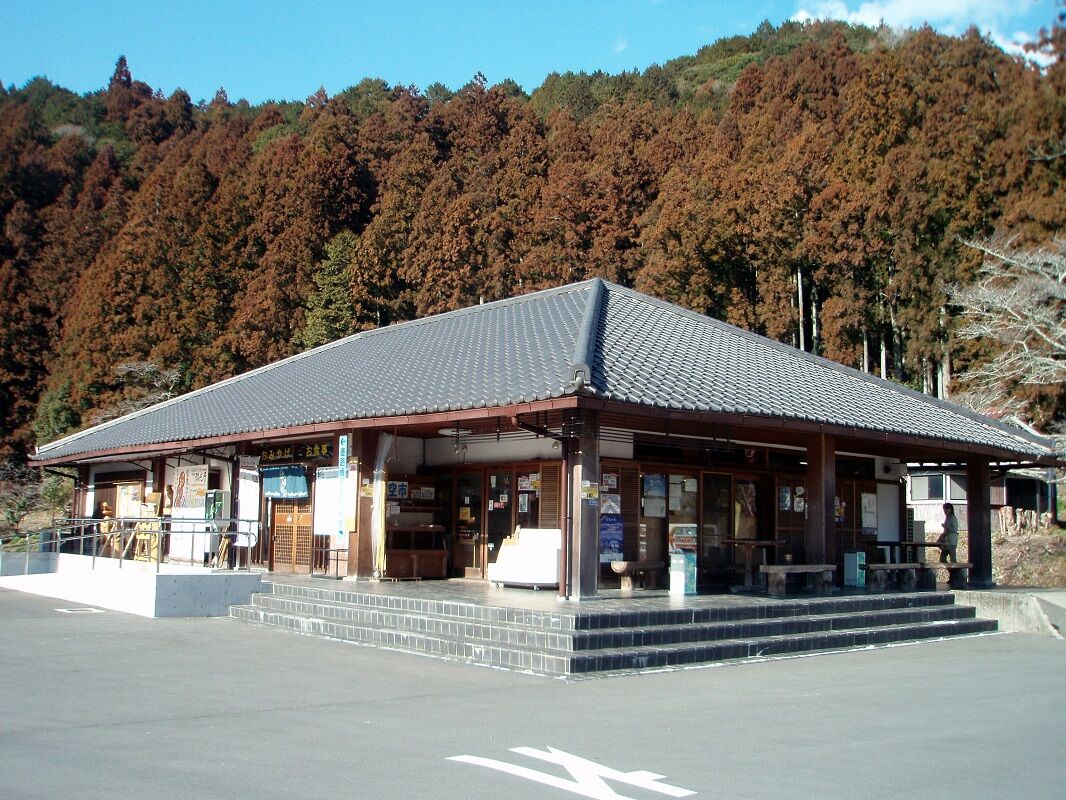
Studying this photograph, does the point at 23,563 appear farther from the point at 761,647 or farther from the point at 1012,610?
the point at 1012,610

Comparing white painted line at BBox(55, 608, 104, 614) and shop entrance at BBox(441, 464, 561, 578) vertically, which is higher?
shop entrance at BBox(441, 464, 561, 578)

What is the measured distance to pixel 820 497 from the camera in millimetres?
13305

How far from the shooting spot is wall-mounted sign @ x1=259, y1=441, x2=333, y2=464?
590 inches

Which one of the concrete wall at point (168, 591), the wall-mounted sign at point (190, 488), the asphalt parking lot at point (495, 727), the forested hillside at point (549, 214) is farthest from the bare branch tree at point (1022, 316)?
the concrete wall at point (168, 591)

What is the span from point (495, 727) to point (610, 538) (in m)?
6.29

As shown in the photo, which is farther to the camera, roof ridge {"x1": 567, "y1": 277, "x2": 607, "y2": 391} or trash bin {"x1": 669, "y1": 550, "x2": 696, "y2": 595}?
trash bin {"x1": 669, "y1": 550, "x2": 696, "y2": 595}

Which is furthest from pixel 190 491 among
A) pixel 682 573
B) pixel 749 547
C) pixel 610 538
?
pixel 749 547

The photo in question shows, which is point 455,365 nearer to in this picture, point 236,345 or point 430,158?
point 236,345

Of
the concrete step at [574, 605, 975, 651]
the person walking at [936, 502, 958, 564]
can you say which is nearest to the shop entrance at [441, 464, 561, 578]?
the concrete step at [574, 605, 975, 651]

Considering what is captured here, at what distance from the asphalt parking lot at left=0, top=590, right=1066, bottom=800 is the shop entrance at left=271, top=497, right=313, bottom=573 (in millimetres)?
5236

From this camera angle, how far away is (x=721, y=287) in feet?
97.1

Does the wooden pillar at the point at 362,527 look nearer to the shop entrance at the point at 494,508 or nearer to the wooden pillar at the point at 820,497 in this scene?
the shop entrance at the point at 494,508

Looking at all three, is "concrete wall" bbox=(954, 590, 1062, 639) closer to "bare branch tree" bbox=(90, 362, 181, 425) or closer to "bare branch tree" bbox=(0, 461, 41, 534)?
"bare branch tree" bbox=(0, 461, 41, 534)

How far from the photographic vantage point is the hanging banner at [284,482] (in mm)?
15406
